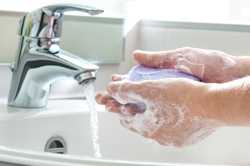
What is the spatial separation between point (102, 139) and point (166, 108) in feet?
1.05

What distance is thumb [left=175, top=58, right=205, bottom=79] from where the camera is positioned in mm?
771

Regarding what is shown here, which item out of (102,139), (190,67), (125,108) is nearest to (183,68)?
(190,67)

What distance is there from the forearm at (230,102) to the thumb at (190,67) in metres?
0.16

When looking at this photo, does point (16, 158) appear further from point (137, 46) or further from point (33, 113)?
point (137, 46)

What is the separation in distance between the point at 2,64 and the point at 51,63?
0.17m

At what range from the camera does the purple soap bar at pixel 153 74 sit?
738 millimetres

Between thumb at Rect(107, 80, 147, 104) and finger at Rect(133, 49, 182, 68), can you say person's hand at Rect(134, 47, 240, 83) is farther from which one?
thumb at Rect(107, 80, 147, 104)

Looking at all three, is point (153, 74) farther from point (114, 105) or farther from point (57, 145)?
point (57, 145)

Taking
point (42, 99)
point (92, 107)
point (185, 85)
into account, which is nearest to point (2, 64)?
point (42, 99)

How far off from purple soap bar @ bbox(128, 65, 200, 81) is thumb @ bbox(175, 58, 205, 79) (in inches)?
0.4

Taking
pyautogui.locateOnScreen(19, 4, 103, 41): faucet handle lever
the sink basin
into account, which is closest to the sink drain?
the sink basin

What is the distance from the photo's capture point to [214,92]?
602mm

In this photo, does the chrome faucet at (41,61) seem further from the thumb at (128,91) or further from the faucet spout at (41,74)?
the thumb at (128,91)

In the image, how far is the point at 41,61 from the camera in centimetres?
88
